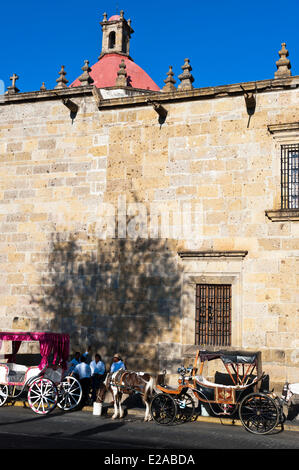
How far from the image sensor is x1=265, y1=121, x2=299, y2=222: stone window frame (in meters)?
13.4

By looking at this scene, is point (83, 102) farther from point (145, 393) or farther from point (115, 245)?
point (145, 393)

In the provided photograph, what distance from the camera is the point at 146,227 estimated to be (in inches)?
586

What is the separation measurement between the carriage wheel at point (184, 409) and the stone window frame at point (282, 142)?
5679 mm

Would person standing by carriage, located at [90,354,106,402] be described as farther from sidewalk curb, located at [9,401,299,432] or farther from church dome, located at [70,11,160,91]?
church dome, located at [70,11,160,91]

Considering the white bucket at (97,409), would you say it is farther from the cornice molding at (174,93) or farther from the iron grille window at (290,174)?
the cornice molding at (174,93)

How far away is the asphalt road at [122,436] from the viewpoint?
8438 mm

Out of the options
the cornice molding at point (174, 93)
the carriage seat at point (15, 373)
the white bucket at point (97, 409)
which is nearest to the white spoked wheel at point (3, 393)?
the carriage seat at point (15, 373)

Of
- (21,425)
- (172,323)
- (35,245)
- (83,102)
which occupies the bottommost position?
(21,425)

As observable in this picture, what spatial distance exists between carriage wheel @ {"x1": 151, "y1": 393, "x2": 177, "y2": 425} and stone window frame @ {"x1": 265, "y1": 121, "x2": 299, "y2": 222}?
5.99 m

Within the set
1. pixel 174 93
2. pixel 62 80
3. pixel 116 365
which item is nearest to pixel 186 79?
pixel 174 93

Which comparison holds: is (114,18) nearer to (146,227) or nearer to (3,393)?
(146,227)
